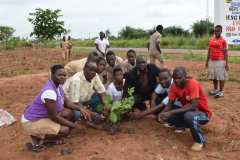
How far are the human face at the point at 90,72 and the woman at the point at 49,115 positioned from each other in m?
0.42

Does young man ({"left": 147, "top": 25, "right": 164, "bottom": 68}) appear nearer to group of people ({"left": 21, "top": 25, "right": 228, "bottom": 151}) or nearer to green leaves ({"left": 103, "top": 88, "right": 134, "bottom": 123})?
group of people ({"left": 21, "top": 25, "right": 228, "bottom": 151})

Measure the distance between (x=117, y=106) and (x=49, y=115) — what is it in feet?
2.82

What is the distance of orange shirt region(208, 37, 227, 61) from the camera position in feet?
26.2

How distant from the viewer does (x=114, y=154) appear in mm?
5125

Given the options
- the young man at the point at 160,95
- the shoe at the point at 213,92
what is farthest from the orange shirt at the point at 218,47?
the young man at the point at 160,95

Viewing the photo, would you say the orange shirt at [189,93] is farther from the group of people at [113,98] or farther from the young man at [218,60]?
the young man at [218,60]

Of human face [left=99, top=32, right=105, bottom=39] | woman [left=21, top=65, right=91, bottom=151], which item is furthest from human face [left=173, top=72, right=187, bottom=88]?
human face [left=99, top=32, right=105, bottom=39]

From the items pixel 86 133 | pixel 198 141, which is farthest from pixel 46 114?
pixel 198 141

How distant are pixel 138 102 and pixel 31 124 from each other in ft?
Answer: 5.35

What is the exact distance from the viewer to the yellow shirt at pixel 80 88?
5.61 meters

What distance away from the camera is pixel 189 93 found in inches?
206

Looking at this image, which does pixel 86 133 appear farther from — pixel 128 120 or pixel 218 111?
pixel 218 111

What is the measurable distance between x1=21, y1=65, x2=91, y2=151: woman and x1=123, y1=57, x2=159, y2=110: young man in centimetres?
100

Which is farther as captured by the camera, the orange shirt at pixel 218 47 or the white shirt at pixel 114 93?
the orange shirt at pixel 218 47
